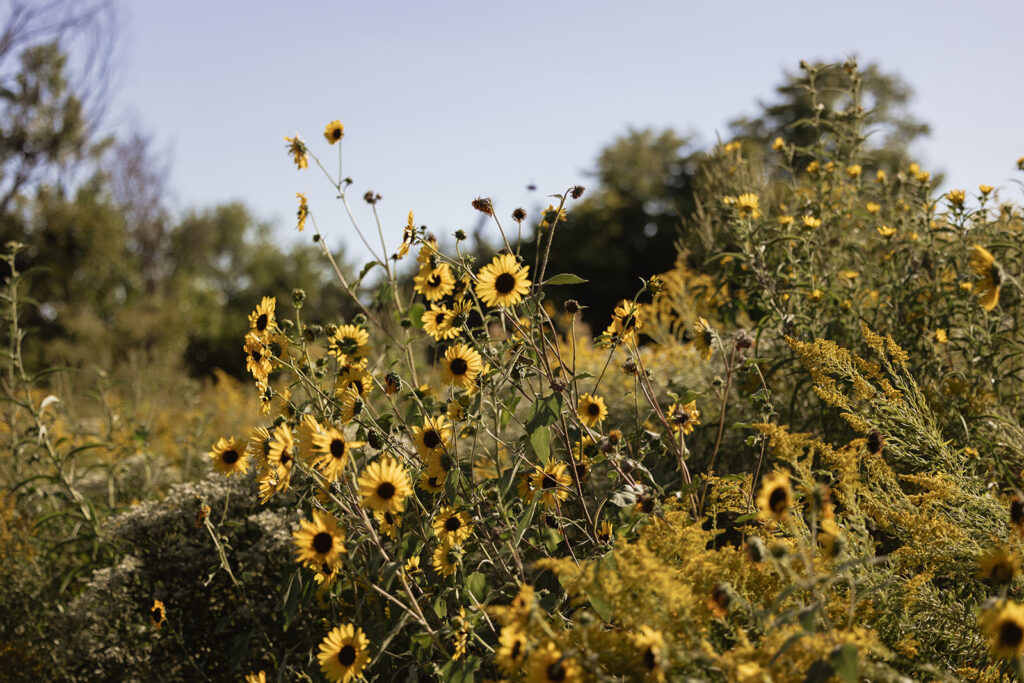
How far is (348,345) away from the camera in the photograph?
1975 mm

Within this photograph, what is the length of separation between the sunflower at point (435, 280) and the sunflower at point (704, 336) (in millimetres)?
683

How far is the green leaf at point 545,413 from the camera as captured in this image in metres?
1.59

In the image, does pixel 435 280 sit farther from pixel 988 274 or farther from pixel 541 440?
pixel 988 274

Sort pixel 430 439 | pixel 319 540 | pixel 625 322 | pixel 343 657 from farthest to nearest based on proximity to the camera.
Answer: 1. pixel 625 322
2. pixel 430 439
3. pixel 343 657
4. pixel 319 540

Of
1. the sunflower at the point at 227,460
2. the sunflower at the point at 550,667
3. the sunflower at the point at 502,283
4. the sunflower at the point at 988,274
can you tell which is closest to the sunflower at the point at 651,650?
the sunflower at the point at 550,667

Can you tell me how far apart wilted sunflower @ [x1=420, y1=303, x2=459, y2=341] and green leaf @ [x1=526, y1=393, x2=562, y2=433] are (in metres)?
0.31

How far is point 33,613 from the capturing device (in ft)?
9.53

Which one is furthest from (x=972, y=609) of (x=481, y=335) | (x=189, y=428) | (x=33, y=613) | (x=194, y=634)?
(x=189, y=428)

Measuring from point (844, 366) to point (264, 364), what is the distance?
1515 mm

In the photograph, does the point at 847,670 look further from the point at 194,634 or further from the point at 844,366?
→ the point at 194,634

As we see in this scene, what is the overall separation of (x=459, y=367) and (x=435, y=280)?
0.97 feet

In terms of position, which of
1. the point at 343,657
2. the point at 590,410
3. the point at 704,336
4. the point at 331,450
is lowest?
the point at 343,657

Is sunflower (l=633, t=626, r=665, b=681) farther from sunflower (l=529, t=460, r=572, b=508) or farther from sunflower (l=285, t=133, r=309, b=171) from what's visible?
sunflower (l=285, t=133, r=309, b=171)

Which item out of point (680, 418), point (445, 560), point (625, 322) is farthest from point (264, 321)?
point (680, 418)
